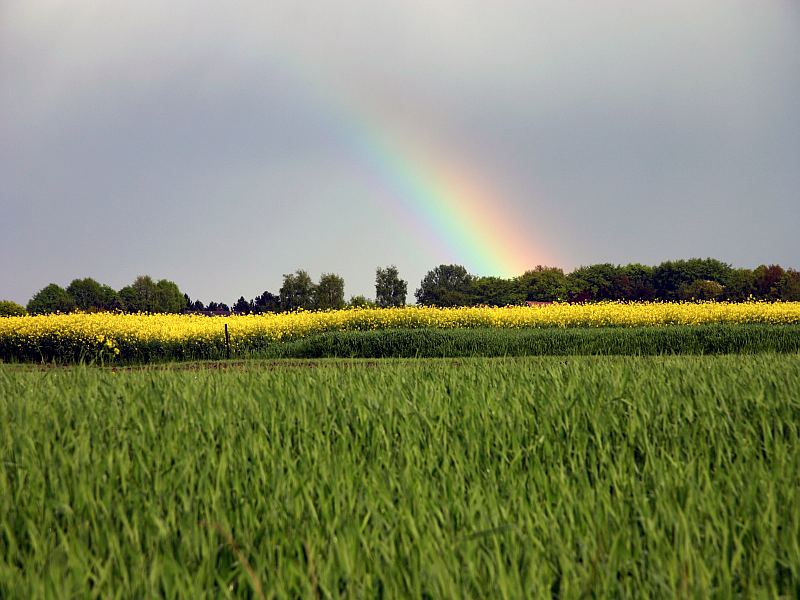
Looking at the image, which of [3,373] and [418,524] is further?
[3,373]

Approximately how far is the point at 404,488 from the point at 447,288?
88151 millimetres

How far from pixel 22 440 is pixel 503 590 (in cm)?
329

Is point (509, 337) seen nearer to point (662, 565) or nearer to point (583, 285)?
point (662, 565)

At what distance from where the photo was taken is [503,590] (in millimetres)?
2113

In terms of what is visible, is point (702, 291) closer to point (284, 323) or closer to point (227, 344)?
point (284, 323)

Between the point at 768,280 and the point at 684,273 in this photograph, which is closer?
the point at 768,280

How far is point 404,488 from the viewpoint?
3.21 m

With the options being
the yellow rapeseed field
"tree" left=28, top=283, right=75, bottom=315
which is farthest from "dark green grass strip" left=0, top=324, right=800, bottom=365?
"tree" left=28, top=283, right=75, bottom=315

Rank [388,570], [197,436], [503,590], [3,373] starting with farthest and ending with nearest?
1. [3,373]
2. [197,436]
3. [388,570]
4. [503,590]

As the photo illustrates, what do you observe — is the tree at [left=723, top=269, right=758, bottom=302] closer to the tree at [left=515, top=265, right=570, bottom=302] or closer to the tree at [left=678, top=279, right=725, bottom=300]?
the tree at [left=678, top=279, right=725, bottom=300]

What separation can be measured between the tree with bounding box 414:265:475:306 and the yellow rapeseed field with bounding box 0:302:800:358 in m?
38.0

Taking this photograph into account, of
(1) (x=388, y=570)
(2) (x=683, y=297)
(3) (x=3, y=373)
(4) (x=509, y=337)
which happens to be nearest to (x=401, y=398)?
(1) (x=388, y=570)

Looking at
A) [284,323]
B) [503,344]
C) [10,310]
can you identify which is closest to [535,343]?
[503,344]

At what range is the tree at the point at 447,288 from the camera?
7619 cm
